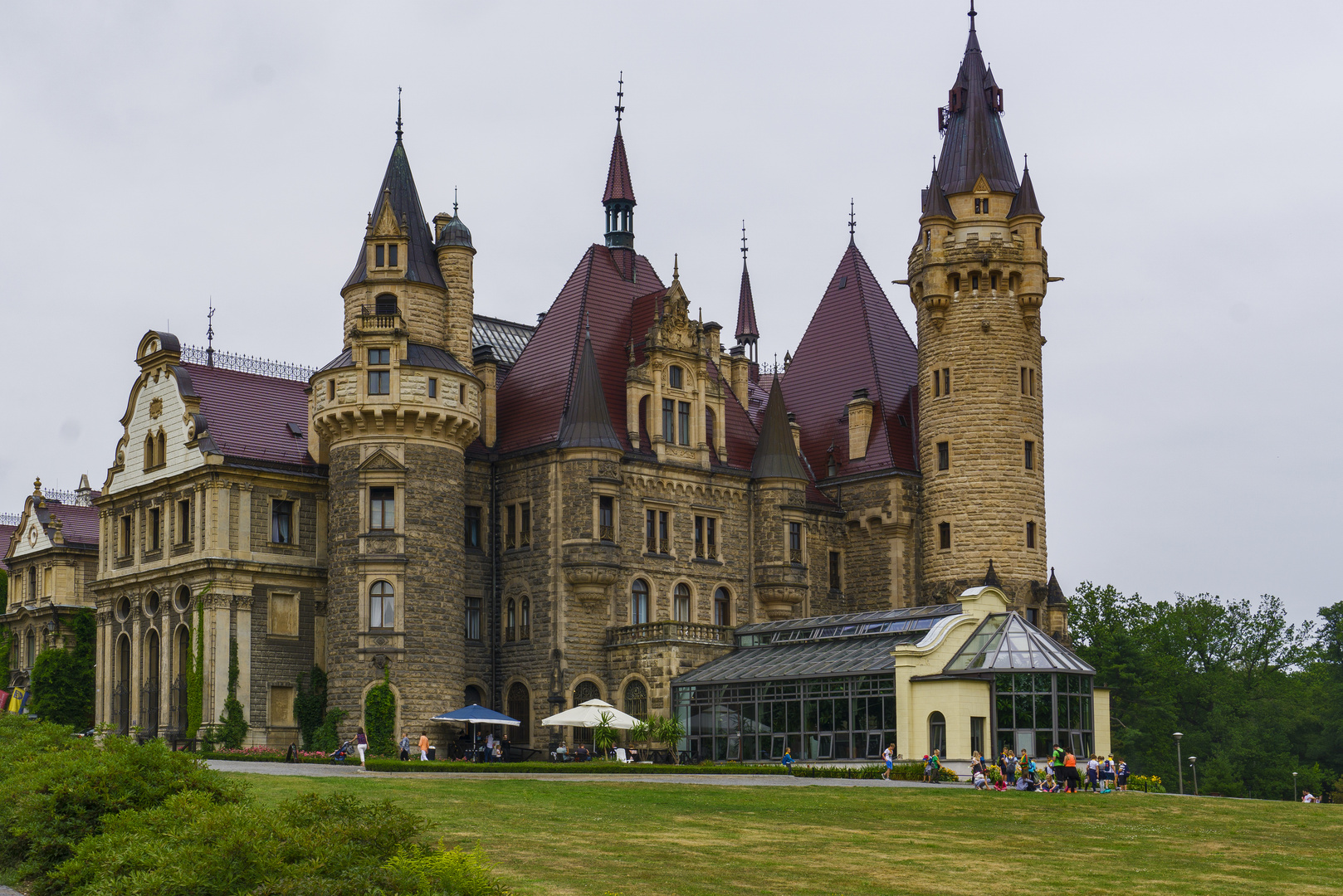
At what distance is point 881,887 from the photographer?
19.9 meters

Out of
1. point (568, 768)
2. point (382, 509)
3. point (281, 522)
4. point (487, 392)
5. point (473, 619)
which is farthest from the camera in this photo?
point (487, 392)

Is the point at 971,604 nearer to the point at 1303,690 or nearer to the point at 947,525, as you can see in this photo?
the point at 947,525

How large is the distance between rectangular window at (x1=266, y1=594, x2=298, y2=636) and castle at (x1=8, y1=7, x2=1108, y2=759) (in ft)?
0.30

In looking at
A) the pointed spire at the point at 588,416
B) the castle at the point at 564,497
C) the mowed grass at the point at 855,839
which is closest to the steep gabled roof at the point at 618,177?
the castle at the point at 564,497

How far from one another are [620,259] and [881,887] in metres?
46.3

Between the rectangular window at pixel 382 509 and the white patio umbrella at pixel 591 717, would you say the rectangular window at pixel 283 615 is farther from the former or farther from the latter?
the white patio umbrella at pixel 591 717

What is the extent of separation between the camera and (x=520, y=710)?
186ft

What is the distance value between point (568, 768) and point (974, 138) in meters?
31.4

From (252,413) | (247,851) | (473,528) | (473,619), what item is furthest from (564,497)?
(247,851)

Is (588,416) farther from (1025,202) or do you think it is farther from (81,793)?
(81,793)

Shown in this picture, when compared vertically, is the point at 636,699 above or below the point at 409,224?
below

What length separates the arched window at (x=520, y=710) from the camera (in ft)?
183

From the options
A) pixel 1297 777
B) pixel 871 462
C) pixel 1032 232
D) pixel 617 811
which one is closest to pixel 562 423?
pixel 871 462

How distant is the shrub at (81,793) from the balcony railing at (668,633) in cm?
3483
